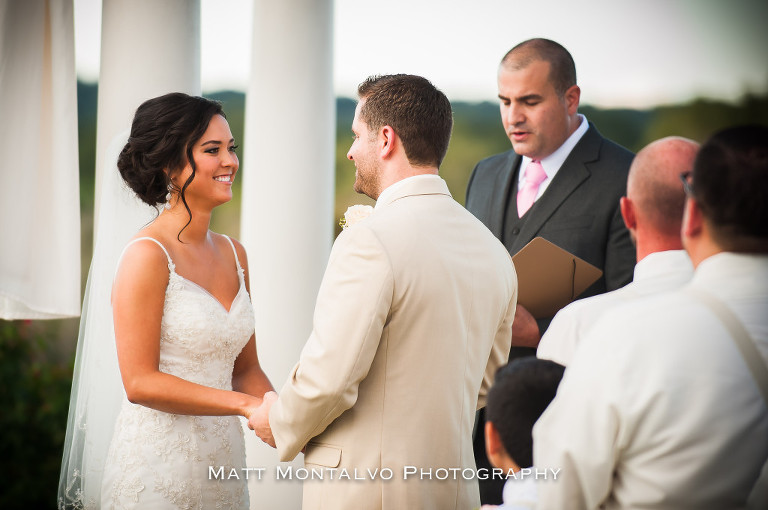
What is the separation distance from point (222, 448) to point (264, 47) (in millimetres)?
2761

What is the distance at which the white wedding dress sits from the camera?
3.00 metres

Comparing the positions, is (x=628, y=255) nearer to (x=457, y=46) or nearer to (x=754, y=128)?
(x=754, y=128)

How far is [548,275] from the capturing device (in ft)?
10.0

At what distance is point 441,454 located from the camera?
2543 mm

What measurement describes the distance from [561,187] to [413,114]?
54.7 inches

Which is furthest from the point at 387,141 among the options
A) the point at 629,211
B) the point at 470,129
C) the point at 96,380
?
the point at 470,129

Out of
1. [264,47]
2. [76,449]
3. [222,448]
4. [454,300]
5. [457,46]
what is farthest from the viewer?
[457,46]

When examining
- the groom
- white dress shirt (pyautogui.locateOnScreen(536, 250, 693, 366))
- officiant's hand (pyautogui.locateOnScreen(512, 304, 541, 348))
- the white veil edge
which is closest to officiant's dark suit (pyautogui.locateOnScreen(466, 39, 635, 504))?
officiant's hand (pyautogui.locateOnScreen(512, 304, 541, 348))

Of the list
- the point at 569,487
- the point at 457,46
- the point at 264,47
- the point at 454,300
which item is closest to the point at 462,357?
the point at 454,300

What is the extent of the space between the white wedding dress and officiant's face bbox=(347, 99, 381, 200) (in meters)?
0.93

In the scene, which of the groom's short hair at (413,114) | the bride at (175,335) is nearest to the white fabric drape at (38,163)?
the bride at (175,335)

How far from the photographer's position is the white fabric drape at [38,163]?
3400mm

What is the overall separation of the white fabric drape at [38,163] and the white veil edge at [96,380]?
0.18 meters

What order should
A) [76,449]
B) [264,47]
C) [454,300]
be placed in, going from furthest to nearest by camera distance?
[264,47] < [76,449] < [454,300]
